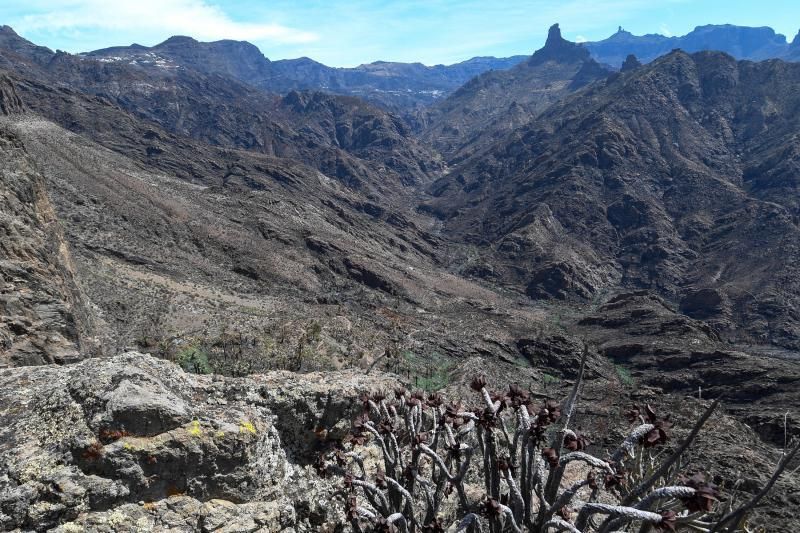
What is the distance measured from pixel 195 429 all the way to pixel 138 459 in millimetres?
600

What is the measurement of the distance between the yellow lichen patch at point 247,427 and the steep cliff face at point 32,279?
9513 mm

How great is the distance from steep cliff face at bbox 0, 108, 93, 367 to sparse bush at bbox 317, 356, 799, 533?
10.6 metres

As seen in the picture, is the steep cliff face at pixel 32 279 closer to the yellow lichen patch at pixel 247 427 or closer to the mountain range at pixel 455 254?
the mountain range at pixel 455 254

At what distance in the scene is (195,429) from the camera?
550 centimetres

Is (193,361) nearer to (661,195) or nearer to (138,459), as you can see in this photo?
(138,459)

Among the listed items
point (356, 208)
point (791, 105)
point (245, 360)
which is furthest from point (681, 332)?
point (791, 105)

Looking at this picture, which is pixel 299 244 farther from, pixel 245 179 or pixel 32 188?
pixel 32 188

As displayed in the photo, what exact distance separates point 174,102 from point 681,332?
18353cm

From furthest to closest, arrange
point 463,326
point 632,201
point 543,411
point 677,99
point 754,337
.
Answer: point 677,99
point 632,201
point 754,337
point 463,326
point 543,411

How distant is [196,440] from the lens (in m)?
5.44

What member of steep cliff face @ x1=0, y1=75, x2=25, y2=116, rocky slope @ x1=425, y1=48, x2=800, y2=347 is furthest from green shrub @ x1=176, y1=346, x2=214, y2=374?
rocky slope @ x1=425, y1=48, x2=800, y2=347

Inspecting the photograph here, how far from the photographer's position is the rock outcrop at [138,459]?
4.69 metres

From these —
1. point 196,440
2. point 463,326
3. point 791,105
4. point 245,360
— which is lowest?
point 463,326

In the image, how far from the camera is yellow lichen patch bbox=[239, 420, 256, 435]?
5.91m
